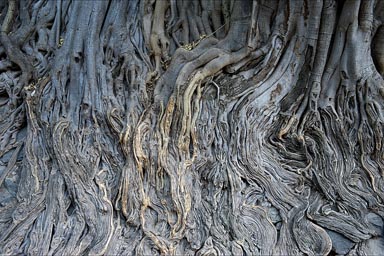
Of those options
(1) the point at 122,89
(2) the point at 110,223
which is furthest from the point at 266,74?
(2) the point at 110,223

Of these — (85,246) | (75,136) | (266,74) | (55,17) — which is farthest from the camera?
(55,17)

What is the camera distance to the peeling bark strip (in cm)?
314

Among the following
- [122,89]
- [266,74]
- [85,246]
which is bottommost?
[85,246]

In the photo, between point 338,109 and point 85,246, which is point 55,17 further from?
point 338,109

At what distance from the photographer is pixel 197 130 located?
3531 mm

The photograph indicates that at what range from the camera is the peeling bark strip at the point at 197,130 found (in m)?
3.14

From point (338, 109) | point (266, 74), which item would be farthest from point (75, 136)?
point (338, 109)

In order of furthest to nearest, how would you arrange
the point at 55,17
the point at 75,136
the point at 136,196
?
the point at 55,17 < the point at 75,136 < the point at 136,196

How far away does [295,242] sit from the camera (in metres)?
3.14

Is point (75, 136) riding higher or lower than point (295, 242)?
higher

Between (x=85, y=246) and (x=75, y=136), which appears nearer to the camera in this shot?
(x=85, y=246)

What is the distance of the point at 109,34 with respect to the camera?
3.84 m

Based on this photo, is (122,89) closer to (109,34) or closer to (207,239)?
(109,34)

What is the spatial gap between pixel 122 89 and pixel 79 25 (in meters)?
0.69
